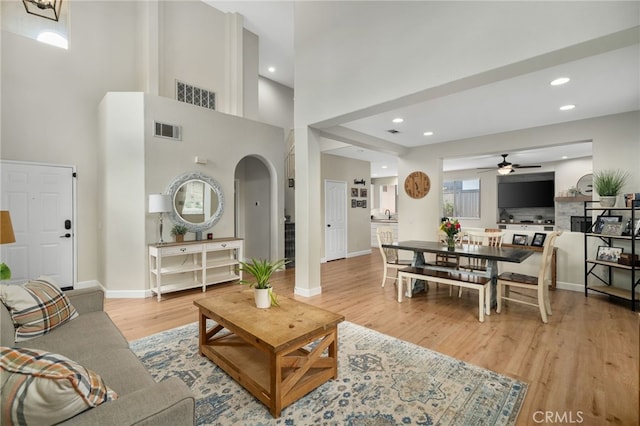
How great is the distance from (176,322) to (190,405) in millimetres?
2570

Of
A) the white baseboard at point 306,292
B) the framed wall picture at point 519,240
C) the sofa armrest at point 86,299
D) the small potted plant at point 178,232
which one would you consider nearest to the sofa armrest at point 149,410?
the sofa armrest at point 86,299

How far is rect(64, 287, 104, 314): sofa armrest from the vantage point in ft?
7.94

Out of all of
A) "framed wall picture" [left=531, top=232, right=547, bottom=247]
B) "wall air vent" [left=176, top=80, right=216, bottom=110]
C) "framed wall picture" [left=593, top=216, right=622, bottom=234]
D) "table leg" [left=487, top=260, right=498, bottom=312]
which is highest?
"wall air vent" [left=176, top=80, right=216, bottom=110]

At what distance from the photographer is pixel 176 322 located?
11.1ft

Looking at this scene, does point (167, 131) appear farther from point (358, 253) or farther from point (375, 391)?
point (358, 253)

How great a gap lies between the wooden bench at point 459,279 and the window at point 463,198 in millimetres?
6738

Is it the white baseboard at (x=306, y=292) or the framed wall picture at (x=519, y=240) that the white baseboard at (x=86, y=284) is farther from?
the framed wall picture at (x=519, y=240)

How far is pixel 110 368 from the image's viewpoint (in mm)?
1625

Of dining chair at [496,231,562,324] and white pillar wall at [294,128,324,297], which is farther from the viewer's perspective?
white pillar wall at [294,128,324,297]

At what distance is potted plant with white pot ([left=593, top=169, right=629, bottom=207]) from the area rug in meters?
3.26

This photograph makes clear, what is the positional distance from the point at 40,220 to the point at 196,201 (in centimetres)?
225

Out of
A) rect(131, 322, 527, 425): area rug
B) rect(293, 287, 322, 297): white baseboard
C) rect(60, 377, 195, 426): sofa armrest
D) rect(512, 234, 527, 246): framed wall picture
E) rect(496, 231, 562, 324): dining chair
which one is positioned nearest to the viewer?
rect(60, 377, 195, 426): sofa armrest

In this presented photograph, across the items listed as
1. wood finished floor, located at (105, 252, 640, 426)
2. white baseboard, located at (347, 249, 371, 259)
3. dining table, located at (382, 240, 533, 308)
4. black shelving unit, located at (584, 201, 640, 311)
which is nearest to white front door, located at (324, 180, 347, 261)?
white baseboard, located at (347, 249, 371, 259)

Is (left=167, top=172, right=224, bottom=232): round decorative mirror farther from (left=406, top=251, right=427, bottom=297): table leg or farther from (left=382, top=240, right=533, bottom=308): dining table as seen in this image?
(left=406, top=251, right=427, bottom=297): table leg
